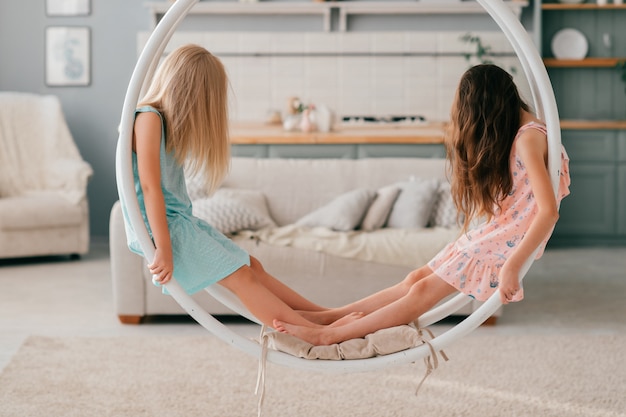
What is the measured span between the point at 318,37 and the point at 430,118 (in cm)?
105

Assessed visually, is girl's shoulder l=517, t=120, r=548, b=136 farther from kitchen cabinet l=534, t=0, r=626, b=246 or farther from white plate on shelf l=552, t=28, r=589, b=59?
white plate on shelf l=552, t=28, r=589, b=59

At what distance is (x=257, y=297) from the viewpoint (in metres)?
2.21

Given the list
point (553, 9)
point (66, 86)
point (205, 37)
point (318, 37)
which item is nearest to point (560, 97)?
point (553, 9)

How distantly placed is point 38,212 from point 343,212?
2224 mm

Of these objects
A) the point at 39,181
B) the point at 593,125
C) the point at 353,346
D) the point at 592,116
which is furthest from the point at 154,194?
the point at 592,116

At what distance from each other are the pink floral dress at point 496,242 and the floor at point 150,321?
168 centimetres

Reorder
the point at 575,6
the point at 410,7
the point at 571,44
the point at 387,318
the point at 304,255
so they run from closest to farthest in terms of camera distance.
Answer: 1. the point at 387,318
2. the point at 304,255
3. the point at 575,6
4. the point at 410,7
5. the point at 571,44

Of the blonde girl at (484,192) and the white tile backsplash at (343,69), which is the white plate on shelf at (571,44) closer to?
the white tile backsplash at (343,69)

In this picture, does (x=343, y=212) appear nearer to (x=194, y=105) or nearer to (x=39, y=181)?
(x=194, y=105)

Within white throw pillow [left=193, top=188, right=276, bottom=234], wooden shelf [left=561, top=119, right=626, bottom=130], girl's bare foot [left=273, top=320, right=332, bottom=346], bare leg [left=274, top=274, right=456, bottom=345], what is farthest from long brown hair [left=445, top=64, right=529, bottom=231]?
wooden shelf [left=561, top=119, right=626, bottom=130]

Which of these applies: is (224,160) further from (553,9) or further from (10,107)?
(553,9)

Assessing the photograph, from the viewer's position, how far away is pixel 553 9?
6.36m

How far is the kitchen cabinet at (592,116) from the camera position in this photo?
238 inches

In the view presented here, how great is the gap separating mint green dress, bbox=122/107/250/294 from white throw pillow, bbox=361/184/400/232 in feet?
6.84
